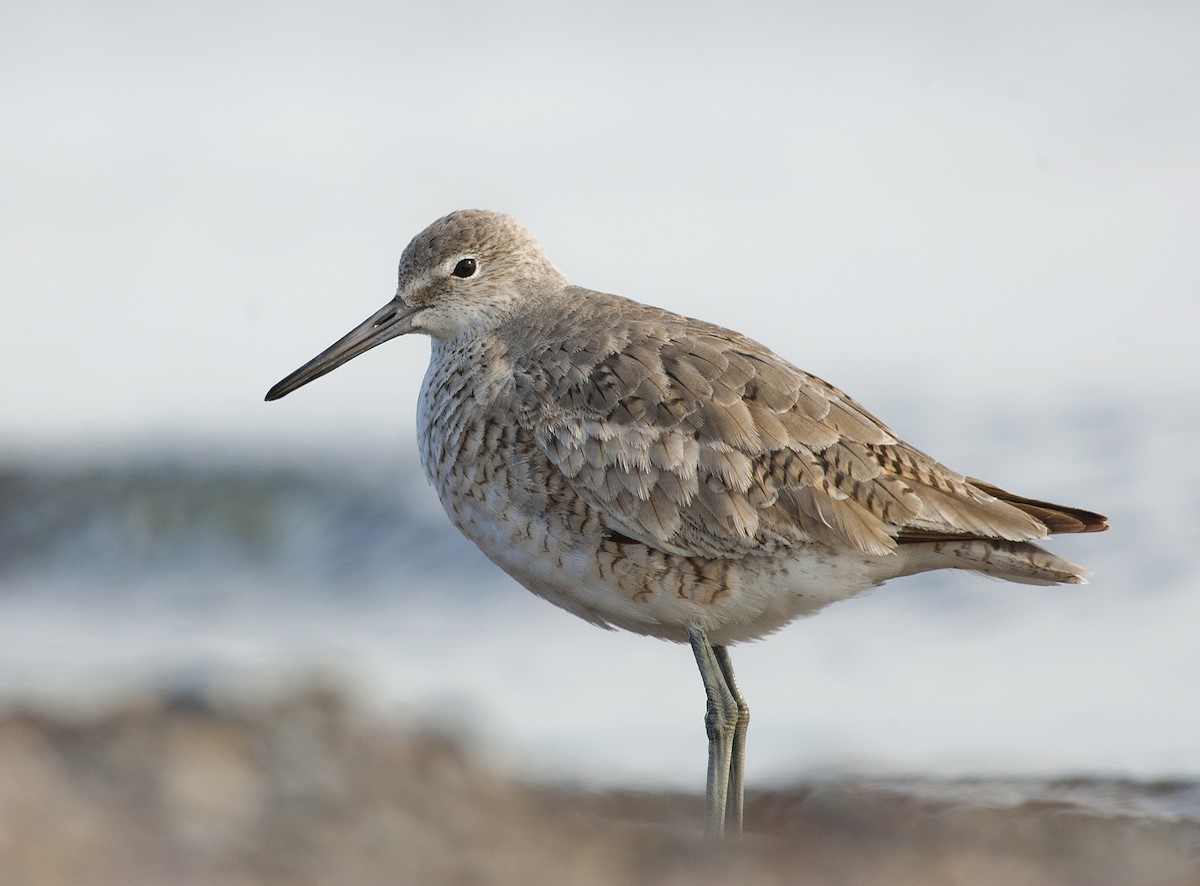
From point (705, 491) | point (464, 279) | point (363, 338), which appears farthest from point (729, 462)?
point (363, 338)

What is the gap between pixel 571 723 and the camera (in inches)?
353

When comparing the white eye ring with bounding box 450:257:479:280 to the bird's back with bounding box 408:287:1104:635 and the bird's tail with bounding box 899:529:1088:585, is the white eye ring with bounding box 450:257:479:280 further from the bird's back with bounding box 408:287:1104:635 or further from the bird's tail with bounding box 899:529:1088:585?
the bird's tail with bounding box 899:529:1088:585

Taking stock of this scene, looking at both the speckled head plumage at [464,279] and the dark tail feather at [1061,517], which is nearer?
the dark tail feather at [1061,517]

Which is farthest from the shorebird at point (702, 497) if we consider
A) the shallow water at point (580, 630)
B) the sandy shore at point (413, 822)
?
the shallow water at point (580, 630)

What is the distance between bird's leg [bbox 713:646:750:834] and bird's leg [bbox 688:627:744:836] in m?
0.01

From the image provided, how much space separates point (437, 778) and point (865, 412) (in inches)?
90.4

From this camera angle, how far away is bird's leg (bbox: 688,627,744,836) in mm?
6531

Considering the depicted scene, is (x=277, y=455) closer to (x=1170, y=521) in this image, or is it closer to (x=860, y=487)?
(x=1170, y=521)

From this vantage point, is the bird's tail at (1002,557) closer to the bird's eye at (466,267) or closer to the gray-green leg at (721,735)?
the gray-green leg at (721,735)

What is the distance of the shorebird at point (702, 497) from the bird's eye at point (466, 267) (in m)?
0.78

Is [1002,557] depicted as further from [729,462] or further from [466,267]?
[466,267]

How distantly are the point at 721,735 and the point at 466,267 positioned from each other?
2238 millimetres

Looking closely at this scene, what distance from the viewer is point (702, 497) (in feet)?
20.6

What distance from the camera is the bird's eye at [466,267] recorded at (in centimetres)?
726
